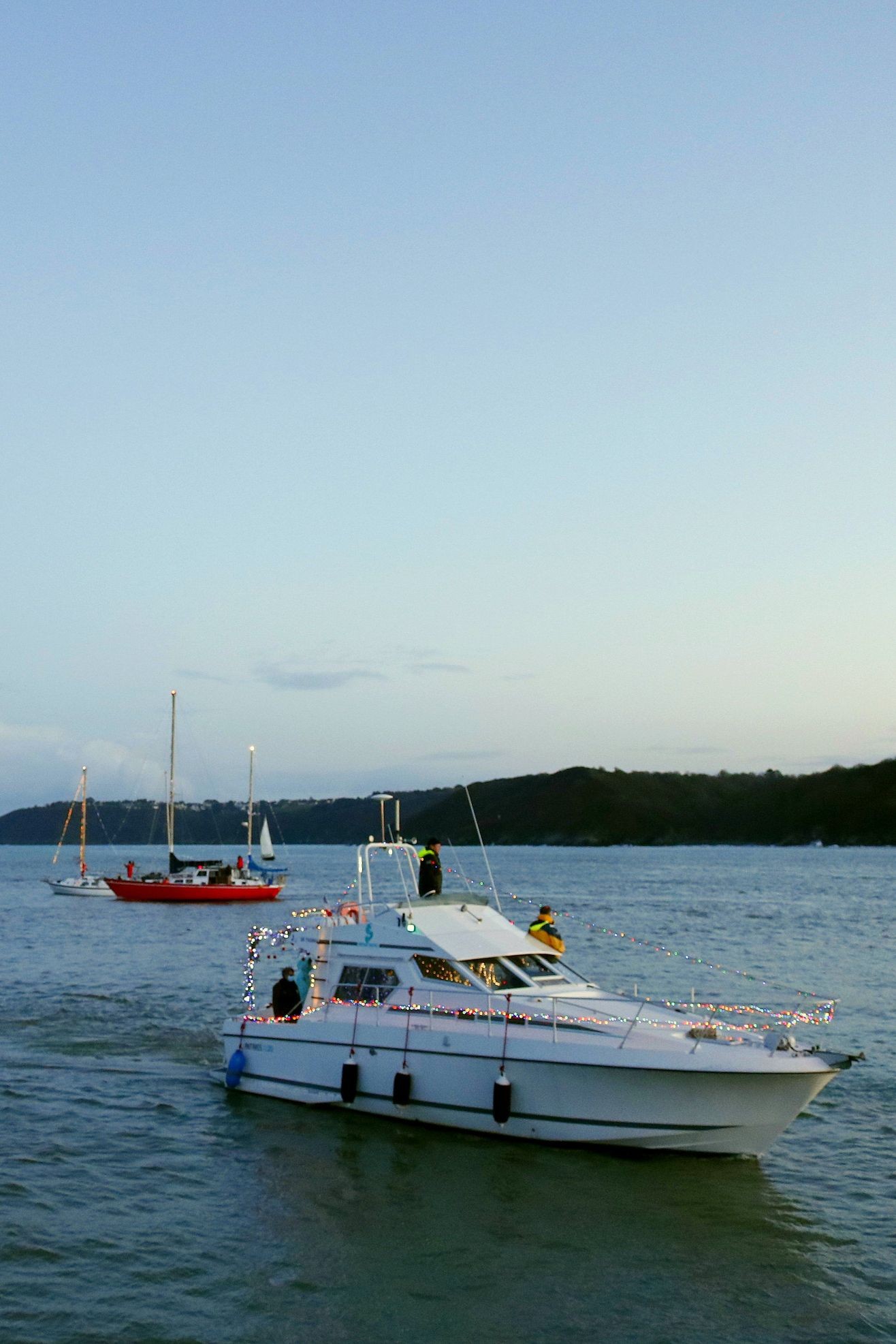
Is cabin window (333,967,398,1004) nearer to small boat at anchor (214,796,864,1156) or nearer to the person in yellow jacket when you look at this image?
small boat at anchor (214,796,864,1156)

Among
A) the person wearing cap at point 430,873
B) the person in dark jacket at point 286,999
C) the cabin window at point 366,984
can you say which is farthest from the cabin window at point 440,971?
the person in dark jacket at point 286,999

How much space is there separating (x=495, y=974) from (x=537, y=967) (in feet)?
2.50

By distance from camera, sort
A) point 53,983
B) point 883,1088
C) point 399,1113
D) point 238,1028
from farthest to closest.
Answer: point 53,983 → point 883,1088 → point 238,1028 → point 399,1113

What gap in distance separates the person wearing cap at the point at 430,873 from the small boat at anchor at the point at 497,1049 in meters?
0.22

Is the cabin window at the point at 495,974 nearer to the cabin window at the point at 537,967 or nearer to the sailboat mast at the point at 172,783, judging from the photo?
the cabin window at the point at 537,967

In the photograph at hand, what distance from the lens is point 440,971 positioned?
52.4ft

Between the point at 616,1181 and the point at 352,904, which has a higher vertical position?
the point at 352,904

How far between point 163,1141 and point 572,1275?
6.98m

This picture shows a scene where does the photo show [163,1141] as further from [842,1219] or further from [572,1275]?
[842,1219]

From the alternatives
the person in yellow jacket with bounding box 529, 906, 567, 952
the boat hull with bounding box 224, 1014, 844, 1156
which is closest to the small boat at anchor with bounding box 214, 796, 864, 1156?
the boat hull with bounding box 224, 1014, 844, 1156

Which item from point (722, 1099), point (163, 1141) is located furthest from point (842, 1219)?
point (163, 1141)

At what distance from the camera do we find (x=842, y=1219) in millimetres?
12828

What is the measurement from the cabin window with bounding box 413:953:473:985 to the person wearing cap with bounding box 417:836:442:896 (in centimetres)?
161

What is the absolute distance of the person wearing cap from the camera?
17.8 meters
